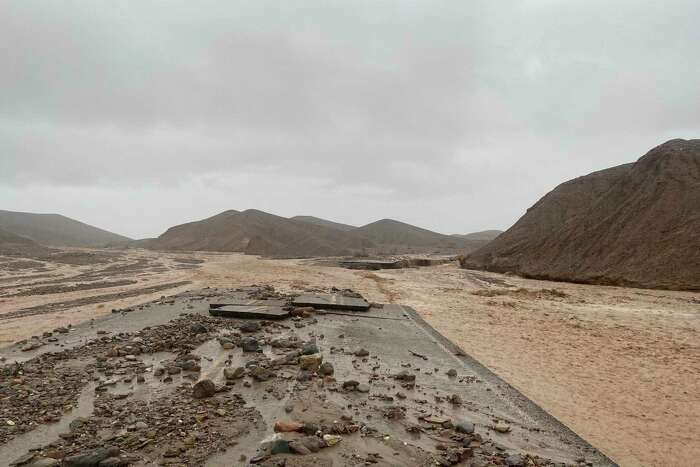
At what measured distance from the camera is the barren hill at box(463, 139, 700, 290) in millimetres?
20531

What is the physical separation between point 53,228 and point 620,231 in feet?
498

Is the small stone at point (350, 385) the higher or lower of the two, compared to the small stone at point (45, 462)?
higher

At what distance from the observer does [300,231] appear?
7812 cm

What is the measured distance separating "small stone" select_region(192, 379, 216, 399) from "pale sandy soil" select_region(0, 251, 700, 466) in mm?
4385

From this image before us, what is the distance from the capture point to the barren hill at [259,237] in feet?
215

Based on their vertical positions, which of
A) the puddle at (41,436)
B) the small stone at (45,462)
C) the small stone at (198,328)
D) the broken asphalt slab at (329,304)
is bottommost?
the puddle at (41,436)

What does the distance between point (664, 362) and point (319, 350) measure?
6444 mm

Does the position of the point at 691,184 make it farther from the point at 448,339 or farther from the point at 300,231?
the point at 300,231

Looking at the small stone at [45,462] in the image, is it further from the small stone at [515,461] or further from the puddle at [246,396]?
the small stone at [515,461]

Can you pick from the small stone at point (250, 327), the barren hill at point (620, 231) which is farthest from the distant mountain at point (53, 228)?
the small stone at point (250, 327)

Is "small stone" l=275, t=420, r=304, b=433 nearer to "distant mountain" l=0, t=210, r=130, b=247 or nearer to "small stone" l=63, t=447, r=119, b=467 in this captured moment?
"small stone" l=63, t=447, r=119, b=467

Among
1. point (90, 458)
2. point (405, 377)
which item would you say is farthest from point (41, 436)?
point (405, 377)

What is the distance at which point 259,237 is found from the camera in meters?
67.8

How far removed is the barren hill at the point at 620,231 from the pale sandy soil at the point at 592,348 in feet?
11.5
